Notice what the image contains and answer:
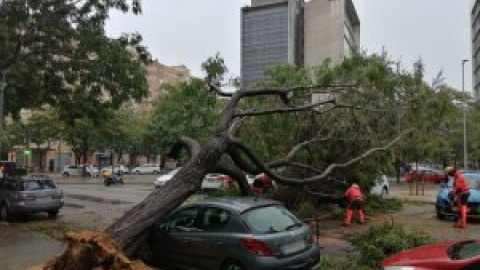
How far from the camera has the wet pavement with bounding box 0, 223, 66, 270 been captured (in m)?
12.5

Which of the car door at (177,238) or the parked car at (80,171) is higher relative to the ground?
the car door at (177,238)

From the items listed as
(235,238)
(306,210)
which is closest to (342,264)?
(235,238)

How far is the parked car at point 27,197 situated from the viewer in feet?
66.3

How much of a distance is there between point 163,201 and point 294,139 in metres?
8.07

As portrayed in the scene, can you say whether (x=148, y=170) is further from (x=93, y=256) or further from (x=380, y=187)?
(x=93, y=256)

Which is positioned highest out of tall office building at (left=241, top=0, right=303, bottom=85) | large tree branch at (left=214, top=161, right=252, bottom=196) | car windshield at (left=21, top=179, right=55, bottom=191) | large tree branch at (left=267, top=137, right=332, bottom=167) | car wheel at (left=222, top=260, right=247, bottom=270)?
tall office building at (left=241, top=0, right=303, bottom=85)

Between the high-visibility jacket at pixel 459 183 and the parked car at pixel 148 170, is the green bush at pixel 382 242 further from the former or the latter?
the parked car at pixel 148 170

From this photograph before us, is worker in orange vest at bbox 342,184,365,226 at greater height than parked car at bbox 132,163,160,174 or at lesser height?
greater

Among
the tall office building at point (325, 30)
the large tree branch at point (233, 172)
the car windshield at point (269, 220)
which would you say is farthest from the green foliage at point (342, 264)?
the tall office building at point (325, 30)

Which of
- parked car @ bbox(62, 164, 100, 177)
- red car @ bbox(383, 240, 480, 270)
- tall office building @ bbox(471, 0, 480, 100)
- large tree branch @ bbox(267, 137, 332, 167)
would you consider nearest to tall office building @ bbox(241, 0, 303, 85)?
parked car @ bbox(62, 164, 100, 177)

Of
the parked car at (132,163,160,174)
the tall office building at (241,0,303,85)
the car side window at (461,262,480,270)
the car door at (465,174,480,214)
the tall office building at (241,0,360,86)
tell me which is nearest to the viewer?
the car side window at (461,262,480,270)

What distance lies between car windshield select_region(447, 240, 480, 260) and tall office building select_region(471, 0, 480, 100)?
10451cm

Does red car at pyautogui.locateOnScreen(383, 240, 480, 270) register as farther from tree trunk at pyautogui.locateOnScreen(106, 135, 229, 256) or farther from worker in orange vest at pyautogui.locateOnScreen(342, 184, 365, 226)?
worker in orange vest at pyautogui.locateOnScreen(342, 184, 365, 226)

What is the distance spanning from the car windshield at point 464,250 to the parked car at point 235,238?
2.60 metres
